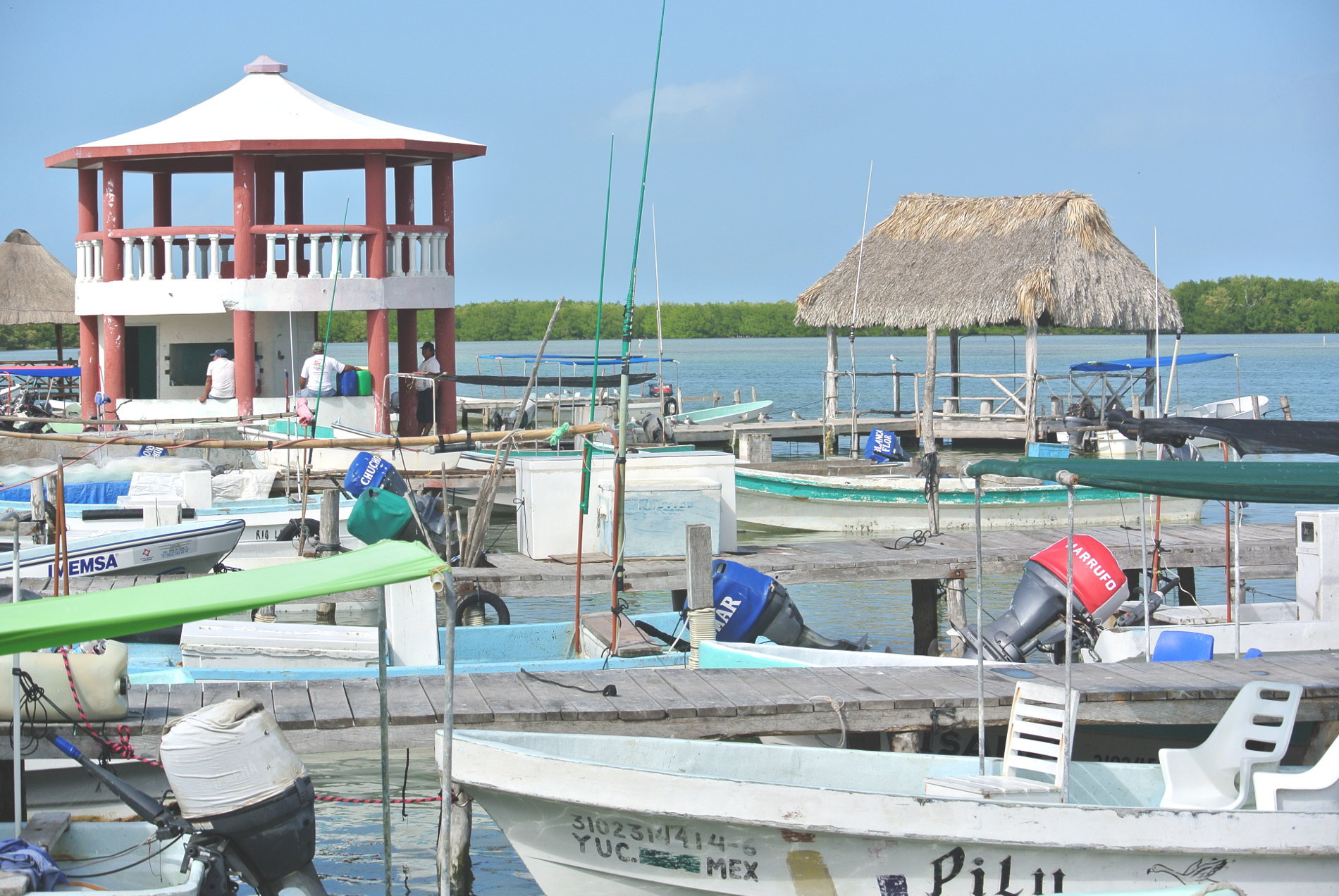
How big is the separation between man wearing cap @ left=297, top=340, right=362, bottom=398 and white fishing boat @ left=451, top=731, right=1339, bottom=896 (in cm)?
1436

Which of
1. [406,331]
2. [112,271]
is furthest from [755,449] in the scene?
[112,271]

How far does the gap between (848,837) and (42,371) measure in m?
32.7

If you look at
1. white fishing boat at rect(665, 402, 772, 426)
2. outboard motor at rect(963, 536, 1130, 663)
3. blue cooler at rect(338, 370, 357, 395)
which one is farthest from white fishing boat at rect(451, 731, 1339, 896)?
white fishing boat at rect(665, 402, 772, 426)

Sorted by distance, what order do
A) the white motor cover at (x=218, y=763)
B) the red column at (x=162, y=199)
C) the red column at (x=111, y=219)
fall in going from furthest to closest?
1. the red column at (x=162, y=199)
2. the red column at (x=111, y=219)
3. the white motor cover at (x=218, y=763)

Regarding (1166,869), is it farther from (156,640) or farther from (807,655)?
(156,640)

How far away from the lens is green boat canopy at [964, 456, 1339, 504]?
280 inches

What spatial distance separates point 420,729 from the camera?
26.5ft

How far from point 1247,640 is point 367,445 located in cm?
746

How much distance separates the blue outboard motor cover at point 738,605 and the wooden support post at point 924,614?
333 cm

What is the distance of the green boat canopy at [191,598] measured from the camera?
488 centimetres

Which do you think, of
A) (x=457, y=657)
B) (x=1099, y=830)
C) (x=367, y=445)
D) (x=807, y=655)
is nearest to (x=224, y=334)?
(x=367, y=445)

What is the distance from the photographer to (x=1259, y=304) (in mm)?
135375

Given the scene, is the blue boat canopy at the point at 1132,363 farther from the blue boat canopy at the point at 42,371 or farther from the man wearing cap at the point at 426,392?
the blue boat canopy at the point at 42,371

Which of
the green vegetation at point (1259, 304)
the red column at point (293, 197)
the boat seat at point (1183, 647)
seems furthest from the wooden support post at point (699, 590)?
the green vegetation at point (1259, 304)
